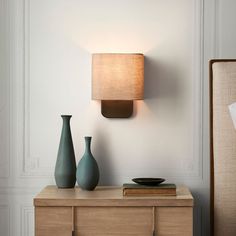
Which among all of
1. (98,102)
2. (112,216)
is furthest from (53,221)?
(98,102)

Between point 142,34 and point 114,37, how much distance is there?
0.41ft

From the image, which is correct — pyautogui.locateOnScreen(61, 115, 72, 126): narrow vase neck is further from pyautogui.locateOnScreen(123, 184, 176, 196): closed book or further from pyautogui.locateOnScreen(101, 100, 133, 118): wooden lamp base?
pyautogui.locateOnScreen(123, 184, 176, 196): closed book

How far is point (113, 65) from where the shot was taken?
251cm

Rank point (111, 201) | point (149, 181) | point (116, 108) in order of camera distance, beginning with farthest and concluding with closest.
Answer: point (116, 108), point (149, 181), point (111, 201)

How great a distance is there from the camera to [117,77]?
2506 millimetres

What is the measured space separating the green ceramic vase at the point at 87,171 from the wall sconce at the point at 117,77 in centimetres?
22

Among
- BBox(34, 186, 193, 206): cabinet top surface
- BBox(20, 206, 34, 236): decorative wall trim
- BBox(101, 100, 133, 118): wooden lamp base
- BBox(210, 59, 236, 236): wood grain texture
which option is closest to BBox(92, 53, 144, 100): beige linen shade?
BBox(101, 100, 133, 118): wooden lamp base

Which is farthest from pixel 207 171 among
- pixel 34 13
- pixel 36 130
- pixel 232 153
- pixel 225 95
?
pixel 34 13

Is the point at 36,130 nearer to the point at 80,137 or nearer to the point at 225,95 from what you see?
the point at 80,137

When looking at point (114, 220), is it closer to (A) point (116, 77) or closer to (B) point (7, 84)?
(A) point (116, 77)

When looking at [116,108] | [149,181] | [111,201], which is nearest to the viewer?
[111,201]

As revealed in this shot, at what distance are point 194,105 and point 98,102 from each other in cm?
43

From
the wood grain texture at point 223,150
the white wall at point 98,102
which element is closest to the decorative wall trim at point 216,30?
the white wall at point 98,102

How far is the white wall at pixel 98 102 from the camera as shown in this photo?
266 cm
